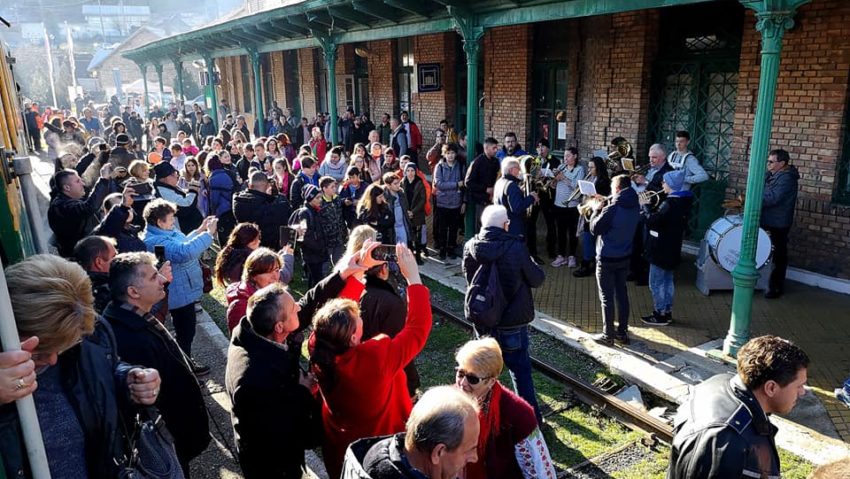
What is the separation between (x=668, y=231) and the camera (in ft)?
22.2

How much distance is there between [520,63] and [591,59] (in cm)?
181

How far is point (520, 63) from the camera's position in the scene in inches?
482

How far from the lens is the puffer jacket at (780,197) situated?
7055 mm

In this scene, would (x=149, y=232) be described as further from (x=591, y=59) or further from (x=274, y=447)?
(x=591, y=59)

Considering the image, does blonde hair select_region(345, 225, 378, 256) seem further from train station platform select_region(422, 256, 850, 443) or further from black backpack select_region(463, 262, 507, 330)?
train station platform select_region(422, 256, 850, 443)

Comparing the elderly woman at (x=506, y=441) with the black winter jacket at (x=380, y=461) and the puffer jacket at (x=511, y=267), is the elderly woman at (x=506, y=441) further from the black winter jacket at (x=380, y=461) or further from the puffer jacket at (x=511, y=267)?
the puffer jacket at (x=511, y=267)

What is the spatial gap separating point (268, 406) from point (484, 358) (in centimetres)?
109

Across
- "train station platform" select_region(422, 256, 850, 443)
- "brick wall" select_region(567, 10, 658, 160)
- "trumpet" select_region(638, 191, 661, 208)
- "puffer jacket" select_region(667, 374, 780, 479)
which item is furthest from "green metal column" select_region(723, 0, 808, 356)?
"brick wall" select_region(567, 10, 658, 160)

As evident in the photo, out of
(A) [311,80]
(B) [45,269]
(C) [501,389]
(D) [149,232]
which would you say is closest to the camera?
(B) [45,269]

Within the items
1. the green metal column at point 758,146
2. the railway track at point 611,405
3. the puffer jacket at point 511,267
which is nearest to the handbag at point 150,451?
the puffer jacket at point 511,267

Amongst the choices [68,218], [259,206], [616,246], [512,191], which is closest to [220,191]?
[259,206]

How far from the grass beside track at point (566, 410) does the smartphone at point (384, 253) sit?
2.11 metres

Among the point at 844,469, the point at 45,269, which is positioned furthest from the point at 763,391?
the point at 45,269

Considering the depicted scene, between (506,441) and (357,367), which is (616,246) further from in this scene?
(357,367)
